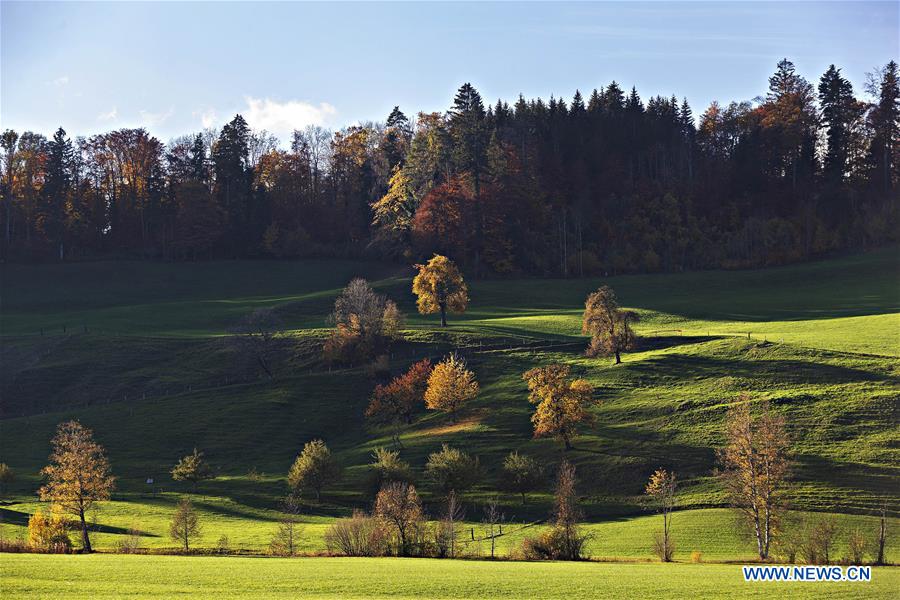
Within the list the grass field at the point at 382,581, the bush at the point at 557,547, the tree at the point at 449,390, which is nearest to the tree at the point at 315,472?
the tree at the point at 449,390

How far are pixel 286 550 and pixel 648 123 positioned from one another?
154 metres

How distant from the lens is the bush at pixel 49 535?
5588cm

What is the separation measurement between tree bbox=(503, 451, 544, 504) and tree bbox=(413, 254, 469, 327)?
1863 inches

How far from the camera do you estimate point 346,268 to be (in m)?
162

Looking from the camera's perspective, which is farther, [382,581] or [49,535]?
[49,535]

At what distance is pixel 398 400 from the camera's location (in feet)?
313

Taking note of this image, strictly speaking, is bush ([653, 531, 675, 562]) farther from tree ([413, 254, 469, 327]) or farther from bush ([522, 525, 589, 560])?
tree ([413, 254, 469, 327])

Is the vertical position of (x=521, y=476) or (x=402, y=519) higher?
(x=402, y=519)

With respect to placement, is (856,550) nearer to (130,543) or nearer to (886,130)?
(130,543)

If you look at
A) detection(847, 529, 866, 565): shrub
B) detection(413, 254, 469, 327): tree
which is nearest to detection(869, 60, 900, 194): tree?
detection(413, 254, 469, 327): tree

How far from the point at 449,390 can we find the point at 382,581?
178 ft

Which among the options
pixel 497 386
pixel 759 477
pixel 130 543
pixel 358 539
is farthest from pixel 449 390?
pixel 130 543

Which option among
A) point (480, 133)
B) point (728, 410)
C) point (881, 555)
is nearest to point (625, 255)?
point (480, 133)

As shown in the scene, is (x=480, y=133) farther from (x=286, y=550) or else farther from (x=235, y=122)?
(x=286, y=550)
